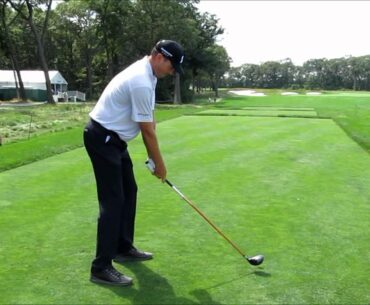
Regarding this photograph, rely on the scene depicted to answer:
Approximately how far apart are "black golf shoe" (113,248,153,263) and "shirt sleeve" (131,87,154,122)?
1.40 metres

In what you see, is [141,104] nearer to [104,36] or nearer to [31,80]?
[104,36]

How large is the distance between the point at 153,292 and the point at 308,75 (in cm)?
14809

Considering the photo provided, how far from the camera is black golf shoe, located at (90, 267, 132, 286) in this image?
4199mm

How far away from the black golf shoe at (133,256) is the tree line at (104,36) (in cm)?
4333

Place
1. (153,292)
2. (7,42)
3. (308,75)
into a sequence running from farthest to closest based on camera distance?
1. (308,75)
2. (7,42)
3. (153,292)

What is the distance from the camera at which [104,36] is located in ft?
194

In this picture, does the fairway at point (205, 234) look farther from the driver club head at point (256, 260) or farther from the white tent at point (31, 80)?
the white tent at point (31, 80)

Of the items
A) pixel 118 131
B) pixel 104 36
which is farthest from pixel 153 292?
pixel 104 36

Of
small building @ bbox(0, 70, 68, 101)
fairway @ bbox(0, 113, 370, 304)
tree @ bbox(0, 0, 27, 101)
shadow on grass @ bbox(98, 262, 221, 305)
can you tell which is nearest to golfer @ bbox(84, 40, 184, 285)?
shadow on grass @ bbox(98, 262, 221, 305)

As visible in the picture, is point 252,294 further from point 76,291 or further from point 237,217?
point 237,217

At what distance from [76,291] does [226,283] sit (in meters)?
1.24

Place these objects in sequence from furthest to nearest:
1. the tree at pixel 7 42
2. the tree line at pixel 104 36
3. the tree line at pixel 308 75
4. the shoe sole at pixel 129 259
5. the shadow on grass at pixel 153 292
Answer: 1. the tree line at pixel 308 75
2. the tree line at pixel 104 36
3. the tree at pixel 7 42
4. the shoe sole at pixel 129 259
5. the shadow on grass at pixel 153 292

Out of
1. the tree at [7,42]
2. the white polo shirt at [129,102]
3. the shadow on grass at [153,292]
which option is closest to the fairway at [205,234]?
the shadow on grass at [153,292]

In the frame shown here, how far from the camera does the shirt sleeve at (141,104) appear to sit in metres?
4.11
